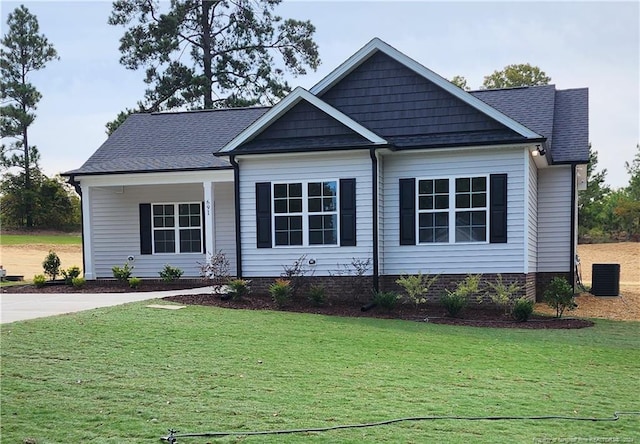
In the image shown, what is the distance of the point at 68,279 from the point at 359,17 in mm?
11200

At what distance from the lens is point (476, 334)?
9789mm

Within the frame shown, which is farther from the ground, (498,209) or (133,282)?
(498,209)

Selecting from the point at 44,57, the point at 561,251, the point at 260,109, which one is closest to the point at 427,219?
the point at 561,251

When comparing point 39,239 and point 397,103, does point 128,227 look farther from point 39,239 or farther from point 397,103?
point 39,239

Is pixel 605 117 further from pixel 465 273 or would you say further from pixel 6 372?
pixel 6 372

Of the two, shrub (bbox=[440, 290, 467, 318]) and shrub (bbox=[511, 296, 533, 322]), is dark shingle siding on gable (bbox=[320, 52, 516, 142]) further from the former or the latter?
shrub (bbox=[511, 296, 533, 322])

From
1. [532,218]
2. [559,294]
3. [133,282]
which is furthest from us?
[133,282]

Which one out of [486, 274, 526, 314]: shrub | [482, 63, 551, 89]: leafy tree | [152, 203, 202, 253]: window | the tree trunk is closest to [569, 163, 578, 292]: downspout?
[486, 274, 526, 314]: shrub

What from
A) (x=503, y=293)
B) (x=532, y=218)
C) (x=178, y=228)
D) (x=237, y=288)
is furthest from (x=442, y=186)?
(x=178, y=228)

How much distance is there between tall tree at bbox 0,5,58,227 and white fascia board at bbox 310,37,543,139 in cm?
3156

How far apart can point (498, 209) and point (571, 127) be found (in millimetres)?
4876

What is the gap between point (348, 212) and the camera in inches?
537

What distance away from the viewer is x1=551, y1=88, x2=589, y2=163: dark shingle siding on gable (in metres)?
15.0

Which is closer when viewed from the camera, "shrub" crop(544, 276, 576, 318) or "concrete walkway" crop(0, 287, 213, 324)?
"concrete walkway" crop(0, 287, 213, 324)
